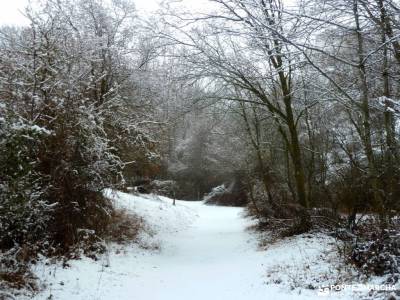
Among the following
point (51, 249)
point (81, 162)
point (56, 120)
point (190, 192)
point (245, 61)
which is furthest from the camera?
point (190, 192)

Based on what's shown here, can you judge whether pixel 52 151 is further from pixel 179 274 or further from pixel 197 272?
pixel 197 272

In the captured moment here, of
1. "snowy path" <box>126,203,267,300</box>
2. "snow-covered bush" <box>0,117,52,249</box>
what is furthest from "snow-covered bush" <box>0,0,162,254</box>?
"snowy path" <box>126,203,267,300</box>

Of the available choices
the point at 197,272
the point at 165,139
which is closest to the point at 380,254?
the point at 197,272

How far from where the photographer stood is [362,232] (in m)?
→ 8.03

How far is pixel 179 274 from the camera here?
8.46m

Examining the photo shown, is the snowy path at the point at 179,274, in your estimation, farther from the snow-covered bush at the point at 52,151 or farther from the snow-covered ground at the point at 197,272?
the snow-covered bush at the point at 52,151

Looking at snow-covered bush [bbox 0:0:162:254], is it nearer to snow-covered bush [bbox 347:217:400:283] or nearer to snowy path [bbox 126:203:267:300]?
snowy path [bbox 126:203:267:300]

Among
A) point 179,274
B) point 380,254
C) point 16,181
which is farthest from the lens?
point 179,274

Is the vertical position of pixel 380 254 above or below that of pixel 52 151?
below

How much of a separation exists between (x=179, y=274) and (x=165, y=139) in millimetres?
8400

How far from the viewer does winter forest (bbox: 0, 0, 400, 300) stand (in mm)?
5578

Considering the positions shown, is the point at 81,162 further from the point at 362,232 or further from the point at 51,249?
the point at 362,232

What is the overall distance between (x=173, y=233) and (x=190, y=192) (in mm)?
21600

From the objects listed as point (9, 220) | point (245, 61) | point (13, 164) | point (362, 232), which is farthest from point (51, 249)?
point (245, 61)
